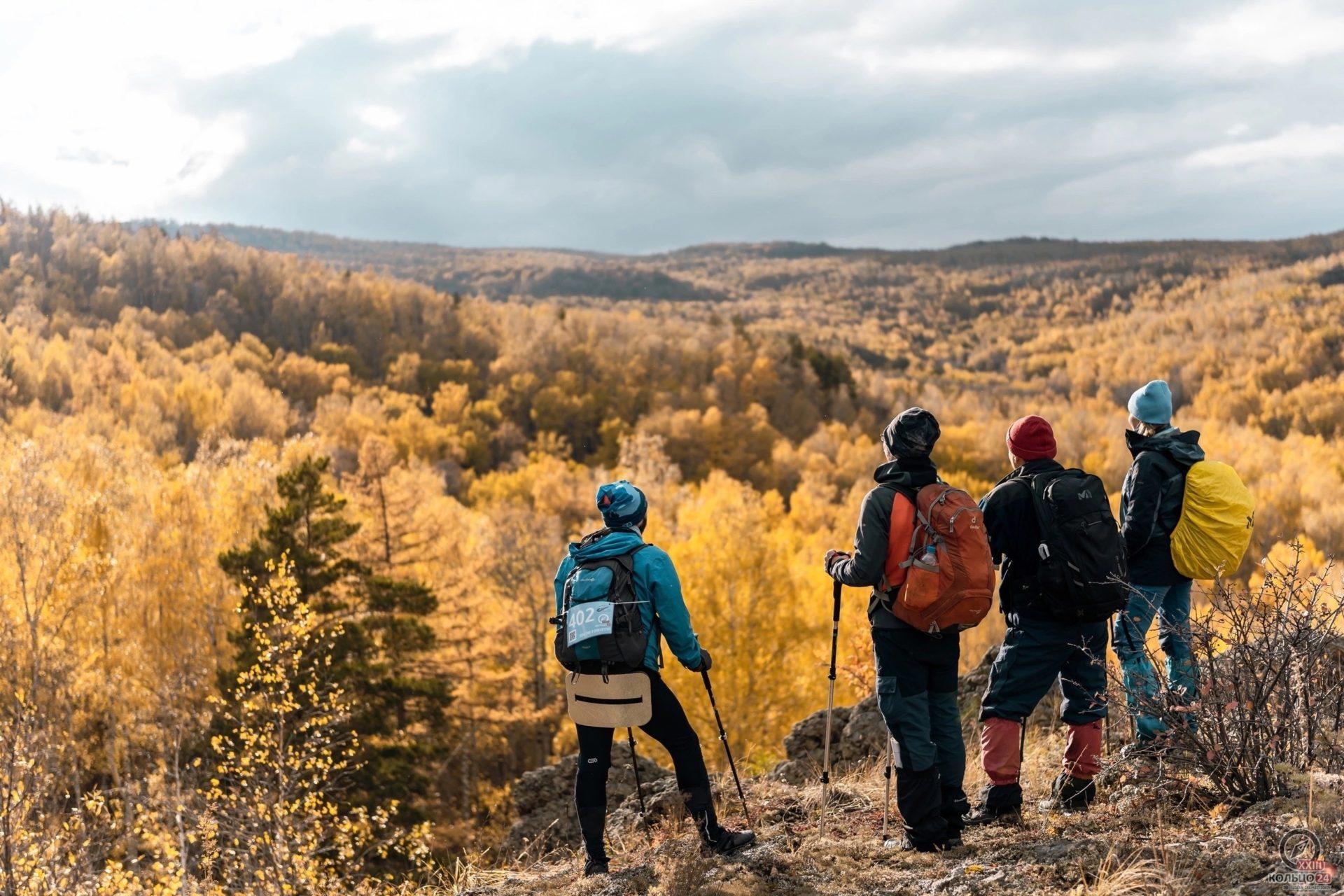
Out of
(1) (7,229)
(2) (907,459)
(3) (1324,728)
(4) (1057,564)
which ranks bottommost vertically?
(3) (1324,728)

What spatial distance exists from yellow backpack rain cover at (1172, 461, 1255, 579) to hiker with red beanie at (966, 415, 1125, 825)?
693 millimetres

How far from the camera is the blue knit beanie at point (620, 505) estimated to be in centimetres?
509

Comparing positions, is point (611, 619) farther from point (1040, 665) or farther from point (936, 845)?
point (1040, 665)

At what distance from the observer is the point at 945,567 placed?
4656mm

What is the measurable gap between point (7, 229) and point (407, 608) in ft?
518

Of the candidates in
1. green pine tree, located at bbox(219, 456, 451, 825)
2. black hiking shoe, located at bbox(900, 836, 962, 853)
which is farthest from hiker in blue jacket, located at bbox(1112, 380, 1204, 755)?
green pine tree, located at bbox(219, 456, 451, 825)

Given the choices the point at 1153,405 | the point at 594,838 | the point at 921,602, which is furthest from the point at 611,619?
the point at 1153,405

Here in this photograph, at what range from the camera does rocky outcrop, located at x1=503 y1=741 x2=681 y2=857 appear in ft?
26.8

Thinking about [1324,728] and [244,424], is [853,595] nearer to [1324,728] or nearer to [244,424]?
[1324,728]

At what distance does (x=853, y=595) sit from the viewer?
27.7 meters

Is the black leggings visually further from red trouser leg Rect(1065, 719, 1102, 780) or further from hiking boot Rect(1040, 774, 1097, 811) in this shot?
red trouser leg Rect(1065, 719, 1102, 780)

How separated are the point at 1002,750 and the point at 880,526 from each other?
145 centimetres

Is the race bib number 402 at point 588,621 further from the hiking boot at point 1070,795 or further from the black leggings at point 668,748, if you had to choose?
the hiking boot at point 1070,795

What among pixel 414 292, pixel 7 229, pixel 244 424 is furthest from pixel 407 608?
pixel 7 229
